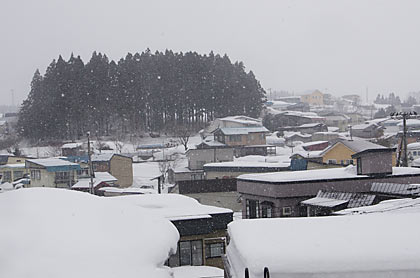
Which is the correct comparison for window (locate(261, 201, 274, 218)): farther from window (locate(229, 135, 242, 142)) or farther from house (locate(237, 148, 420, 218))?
window (locate(229, 135, 242, 142))

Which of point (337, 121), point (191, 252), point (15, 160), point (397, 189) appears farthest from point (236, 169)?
point (337, 121)

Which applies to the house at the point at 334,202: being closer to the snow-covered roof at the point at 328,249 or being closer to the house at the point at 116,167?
the snow-covered roof at the point at 328,249

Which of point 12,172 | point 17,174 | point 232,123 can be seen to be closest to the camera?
point 12,172

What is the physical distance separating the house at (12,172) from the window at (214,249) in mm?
23772

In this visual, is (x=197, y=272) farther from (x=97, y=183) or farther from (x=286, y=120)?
(x=286, y=120)

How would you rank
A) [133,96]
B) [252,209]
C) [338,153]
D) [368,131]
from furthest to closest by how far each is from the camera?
[368,131] → [133,96] → [338,153] → [252,209]

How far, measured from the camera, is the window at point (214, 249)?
871 centimetres

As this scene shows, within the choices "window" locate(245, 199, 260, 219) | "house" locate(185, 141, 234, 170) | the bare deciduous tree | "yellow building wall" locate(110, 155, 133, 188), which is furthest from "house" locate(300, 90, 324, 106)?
"window" locate(245, 199, 260, 219)

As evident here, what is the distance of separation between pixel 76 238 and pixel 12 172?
27405 mm

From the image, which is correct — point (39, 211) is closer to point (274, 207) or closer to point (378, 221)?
point (378, 221)

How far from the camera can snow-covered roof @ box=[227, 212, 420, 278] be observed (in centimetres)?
349

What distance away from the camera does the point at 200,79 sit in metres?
43.2

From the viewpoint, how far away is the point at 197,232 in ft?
28.1

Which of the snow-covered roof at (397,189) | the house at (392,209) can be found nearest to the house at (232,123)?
the snow-covered roof at (397,189)
